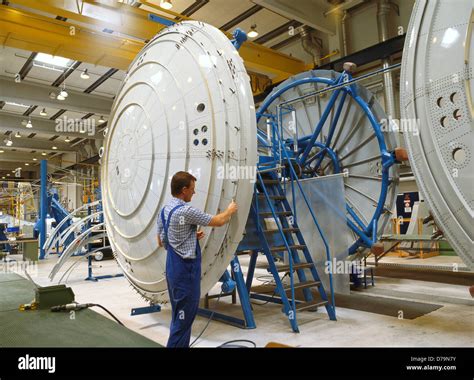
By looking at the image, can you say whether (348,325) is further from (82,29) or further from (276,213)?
(82,29)

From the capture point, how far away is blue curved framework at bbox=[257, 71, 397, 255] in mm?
5707

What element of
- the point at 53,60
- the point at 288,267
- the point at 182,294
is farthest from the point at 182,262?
the point at 53,60

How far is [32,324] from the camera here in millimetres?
3863

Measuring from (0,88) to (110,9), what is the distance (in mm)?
6395

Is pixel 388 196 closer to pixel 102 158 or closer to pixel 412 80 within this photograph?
pixel 412 80

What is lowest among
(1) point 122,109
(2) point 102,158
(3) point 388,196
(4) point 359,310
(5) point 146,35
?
(4) point 359,310

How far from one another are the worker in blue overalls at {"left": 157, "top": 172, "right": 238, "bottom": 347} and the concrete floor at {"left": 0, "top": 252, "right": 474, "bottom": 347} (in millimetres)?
924

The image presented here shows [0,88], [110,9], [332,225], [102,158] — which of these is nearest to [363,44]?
[110,9]

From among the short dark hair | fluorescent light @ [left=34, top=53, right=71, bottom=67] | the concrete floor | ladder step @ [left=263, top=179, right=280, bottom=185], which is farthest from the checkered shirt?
fluorescent light @ [left=34, top=53, right=71, bottom=67]

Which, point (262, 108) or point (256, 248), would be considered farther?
point (262, 108)

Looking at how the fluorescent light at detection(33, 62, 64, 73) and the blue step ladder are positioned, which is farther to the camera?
the fluorescent light at detection(33, 62, 64, 73)

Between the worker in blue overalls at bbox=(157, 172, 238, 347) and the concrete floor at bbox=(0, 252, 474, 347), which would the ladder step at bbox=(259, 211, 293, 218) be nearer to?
the concrete floor at bbox=(0, 252, 474, 347)

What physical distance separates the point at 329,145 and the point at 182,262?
4.80 m

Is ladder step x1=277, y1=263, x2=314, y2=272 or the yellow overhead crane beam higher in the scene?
the yellow overhead crane beam
